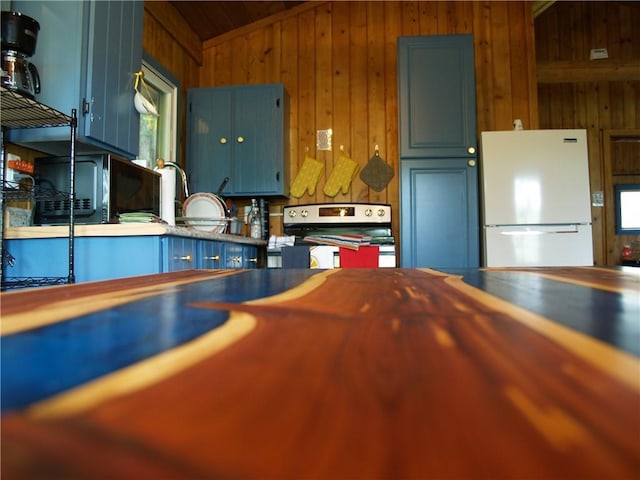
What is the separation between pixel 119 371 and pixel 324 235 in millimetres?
2672

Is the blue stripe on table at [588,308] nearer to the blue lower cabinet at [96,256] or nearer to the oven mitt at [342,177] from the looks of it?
the blue lower cabinet at [96,256]

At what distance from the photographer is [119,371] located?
0.15 m

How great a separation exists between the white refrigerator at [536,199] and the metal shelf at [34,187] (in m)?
2.07

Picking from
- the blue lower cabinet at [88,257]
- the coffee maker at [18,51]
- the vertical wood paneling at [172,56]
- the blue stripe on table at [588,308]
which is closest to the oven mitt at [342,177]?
the vertical wood paneling at [172,56]

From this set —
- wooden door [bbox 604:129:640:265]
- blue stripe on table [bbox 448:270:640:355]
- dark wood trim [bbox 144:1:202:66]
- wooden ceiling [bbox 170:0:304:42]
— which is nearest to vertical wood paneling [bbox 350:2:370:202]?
wooden ceiling [bbox 170:0:304:42]

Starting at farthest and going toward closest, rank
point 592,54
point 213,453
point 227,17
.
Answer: point 592,54
point 227,17
point 213,453

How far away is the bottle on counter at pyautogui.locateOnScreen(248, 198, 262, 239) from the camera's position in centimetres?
294

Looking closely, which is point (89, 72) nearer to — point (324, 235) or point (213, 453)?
point (324, 235)

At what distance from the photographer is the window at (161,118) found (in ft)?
8.52

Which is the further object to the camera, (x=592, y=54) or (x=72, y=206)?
(x=592, y=54)

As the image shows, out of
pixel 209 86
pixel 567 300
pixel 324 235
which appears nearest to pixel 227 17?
pixel 209 86

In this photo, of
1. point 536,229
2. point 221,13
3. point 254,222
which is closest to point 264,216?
point 254,222

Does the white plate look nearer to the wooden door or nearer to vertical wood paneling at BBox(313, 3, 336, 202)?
vertical wood paneling at BBox(313, 3, 336, 202)

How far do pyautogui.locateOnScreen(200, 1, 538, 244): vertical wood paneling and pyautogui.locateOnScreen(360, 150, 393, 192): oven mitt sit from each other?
0.04 metres
